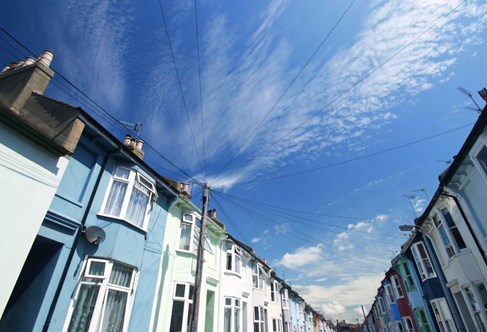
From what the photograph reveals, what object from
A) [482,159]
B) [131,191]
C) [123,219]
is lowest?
[123,219]

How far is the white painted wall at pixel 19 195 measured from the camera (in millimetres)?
5641

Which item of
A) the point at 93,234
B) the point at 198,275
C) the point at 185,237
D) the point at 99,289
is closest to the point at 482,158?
the point at 198,275

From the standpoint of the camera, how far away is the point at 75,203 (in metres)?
7.92

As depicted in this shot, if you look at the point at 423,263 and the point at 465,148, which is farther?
the point at 423,263

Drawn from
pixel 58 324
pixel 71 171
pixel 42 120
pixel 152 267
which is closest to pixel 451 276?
pixel 152 267

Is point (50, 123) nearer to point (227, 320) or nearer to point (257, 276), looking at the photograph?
point (227, 320)

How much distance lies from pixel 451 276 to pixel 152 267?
16.2 metres

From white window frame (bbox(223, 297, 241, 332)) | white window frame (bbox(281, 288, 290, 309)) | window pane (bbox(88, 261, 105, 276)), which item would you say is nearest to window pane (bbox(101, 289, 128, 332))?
window pane (bbox(88, 261, 105, 276))

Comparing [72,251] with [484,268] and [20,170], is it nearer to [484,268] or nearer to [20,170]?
[20,170]

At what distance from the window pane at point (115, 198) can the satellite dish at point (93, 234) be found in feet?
3.64

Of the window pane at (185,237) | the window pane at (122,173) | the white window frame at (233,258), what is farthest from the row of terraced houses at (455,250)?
the window pane at (122,173)

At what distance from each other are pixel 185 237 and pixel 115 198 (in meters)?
5.21

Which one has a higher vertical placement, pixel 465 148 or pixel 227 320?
pixel 465 148

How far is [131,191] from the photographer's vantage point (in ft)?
A: 32.2
